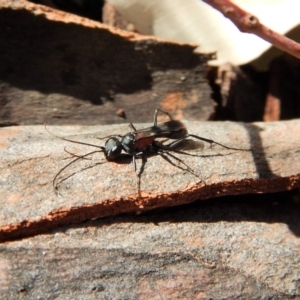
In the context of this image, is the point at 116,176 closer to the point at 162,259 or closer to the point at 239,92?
the point at 162,259

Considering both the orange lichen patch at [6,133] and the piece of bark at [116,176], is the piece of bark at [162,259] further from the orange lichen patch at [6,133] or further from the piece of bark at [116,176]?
the orange lichen patch at [6,133]

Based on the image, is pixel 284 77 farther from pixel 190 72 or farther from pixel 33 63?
pixel 33 63

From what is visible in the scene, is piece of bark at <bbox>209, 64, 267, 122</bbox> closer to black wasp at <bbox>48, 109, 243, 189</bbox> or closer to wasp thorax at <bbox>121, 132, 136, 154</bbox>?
black wasp at <bbox>48, 109, 243, 189</bbox>

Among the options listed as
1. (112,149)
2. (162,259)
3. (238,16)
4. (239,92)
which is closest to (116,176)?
(112,149)

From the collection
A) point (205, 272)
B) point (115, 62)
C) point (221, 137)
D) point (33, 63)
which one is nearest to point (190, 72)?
point (115, 62)

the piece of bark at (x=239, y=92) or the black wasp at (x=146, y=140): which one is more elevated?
the piece of bark at (x=239, y=92)

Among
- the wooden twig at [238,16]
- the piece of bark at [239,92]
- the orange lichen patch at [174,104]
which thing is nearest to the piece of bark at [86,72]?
the orange lichen patch at [174,104]
